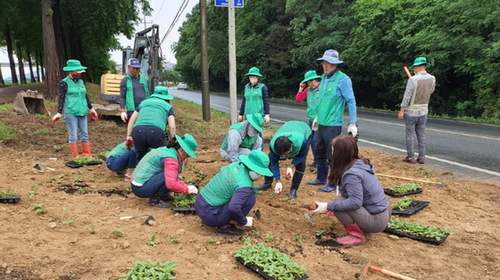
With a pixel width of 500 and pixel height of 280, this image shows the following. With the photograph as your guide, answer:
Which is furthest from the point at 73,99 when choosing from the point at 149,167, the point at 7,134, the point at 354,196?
the point at 354,196

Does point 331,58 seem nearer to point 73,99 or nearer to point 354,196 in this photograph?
point 354,196

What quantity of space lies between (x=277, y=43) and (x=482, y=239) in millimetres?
29540

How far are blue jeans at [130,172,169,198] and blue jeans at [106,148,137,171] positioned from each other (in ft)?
4.20

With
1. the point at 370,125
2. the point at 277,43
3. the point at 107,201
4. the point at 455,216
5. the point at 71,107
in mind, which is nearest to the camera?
the point at 455,216

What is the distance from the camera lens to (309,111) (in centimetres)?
684

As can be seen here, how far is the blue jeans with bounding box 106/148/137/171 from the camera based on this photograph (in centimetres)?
579

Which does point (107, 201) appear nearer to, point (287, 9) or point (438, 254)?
point (438, 254)

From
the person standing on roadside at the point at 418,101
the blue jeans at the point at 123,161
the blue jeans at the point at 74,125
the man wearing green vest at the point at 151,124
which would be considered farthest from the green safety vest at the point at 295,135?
the blue jeans at the point at 74,125

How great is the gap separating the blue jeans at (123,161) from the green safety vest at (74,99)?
1357mm

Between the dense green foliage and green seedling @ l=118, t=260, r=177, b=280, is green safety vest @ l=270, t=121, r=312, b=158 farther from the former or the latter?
the dense green foliage

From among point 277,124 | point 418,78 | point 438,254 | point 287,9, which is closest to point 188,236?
point 438,254

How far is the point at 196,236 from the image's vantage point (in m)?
3.77

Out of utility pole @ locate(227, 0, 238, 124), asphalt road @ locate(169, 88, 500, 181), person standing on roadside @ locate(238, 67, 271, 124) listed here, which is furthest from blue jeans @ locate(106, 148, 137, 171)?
asphalt road @ locate(169, 88, 500, 181)

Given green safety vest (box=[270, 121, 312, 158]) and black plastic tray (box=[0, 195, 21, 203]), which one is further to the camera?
green safety vest (box=[270, 121, 312, 158])
